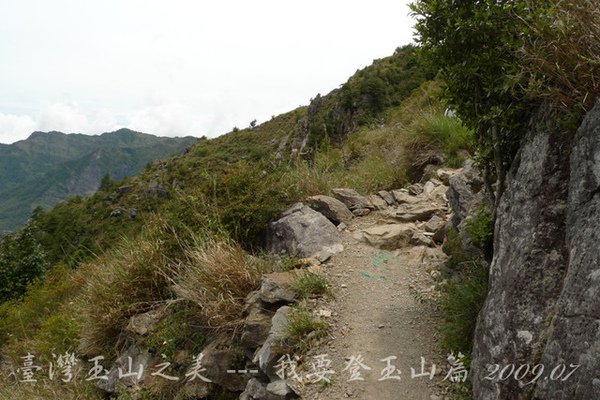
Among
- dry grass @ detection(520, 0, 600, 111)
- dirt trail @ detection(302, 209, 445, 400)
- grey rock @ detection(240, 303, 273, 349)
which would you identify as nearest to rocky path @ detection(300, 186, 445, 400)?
dirt trail @ detection(302, 209, 445, 400)

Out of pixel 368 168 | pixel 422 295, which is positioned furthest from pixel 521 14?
pixel 368 168

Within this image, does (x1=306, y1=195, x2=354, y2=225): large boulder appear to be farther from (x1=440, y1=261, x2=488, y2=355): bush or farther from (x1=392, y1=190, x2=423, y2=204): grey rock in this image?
(x1=440, y1=261, x2=488, y2=355): bush

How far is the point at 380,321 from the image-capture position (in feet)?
16.3

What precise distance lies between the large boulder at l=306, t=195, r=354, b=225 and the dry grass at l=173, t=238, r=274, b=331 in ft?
6.55

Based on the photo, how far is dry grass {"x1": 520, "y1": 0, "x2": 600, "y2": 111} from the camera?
121 inches

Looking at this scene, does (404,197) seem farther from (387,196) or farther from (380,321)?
(380,321)

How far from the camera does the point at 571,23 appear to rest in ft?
10.4

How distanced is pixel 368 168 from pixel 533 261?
678cm

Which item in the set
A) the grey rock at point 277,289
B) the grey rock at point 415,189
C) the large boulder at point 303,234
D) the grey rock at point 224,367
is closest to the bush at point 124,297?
the grey rock at point 224,367

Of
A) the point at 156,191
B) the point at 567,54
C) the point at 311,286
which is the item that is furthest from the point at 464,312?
the point at 156,191

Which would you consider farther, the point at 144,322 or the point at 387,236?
the point at 387,236

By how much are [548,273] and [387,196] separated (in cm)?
544

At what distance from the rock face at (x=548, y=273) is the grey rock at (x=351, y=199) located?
4.35 metres

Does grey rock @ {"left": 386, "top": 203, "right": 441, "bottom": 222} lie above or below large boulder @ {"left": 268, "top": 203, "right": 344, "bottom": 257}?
below
